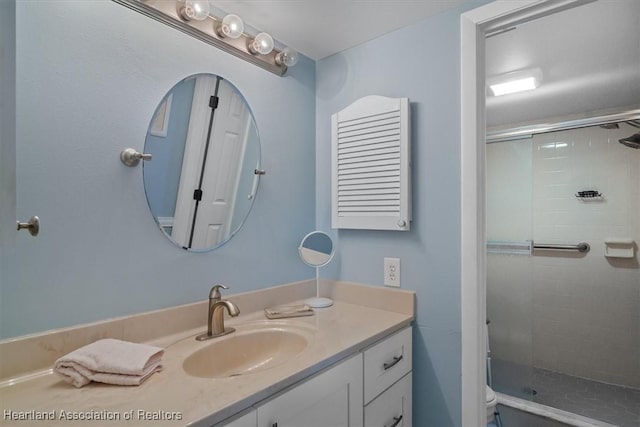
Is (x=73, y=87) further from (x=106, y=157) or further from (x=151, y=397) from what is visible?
(x=151, y=397)

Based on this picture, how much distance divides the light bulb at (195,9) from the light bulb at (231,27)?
9 centimetres

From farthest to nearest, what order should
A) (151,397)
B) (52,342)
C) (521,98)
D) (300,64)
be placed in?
(521,98), (300,64), (52,342), (151,397)

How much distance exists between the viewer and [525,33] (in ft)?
5.07

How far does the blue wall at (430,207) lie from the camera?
4.42ft

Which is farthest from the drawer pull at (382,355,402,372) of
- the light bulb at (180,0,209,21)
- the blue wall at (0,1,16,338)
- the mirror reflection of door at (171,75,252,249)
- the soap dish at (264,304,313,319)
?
the light bulb at (180,0,209,21)

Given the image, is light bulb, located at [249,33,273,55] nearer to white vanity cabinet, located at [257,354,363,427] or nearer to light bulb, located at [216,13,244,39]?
light bulb, located at [216,13,244,39]

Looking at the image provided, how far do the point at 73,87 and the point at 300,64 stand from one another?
1.05 m

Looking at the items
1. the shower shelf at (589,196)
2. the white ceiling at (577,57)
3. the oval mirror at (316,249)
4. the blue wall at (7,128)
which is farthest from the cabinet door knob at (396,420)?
the shower shelf at (589,196)

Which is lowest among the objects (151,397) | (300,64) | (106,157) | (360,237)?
(151,397)

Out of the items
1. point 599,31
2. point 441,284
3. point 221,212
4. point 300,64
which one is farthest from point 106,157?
point 599,31

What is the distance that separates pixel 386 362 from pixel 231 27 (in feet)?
4.59

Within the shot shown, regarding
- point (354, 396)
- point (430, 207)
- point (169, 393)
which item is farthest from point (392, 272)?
point (169, 393)

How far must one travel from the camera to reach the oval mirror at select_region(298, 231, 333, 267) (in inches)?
62.6

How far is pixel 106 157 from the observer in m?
1.02
